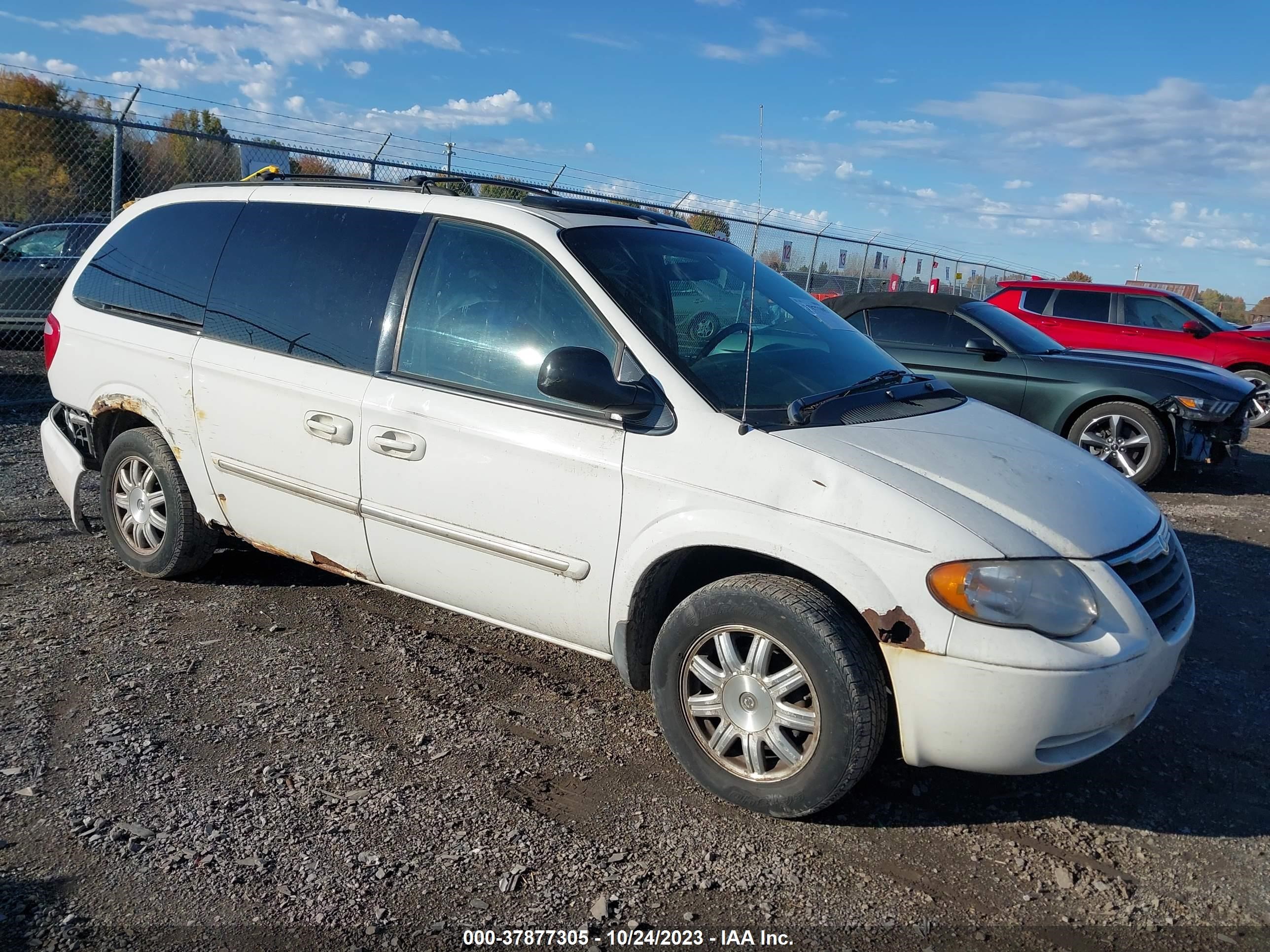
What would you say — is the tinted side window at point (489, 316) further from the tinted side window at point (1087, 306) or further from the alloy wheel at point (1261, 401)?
the alloy wheel at point (1261, 401)

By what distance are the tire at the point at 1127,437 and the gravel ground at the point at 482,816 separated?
4124 mm

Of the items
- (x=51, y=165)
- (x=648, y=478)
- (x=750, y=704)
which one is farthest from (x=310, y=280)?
(x=51, y=165)

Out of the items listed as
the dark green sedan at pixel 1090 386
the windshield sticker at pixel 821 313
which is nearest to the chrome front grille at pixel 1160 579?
the windshield sticker at pixel 821 313

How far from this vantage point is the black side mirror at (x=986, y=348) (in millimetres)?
8500

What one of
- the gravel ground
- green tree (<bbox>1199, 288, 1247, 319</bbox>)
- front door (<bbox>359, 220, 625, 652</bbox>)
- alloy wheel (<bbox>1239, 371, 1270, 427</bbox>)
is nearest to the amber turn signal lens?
the gravel ground

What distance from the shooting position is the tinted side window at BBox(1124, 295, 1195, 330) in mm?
12477

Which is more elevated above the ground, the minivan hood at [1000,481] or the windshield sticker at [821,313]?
the windshield sticker at [821,313]

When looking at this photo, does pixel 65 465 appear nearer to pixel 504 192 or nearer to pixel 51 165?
pixel 504 192

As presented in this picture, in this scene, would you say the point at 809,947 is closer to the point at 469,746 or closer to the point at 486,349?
the point at 469,746

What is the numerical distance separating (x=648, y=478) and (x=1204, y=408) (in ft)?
21.7

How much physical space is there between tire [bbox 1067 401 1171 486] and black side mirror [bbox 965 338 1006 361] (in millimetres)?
850

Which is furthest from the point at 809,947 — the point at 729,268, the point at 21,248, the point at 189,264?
the point at 21,248

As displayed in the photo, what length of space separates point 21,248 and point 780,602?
12.7m

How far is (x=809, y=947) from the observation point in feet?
8.41
